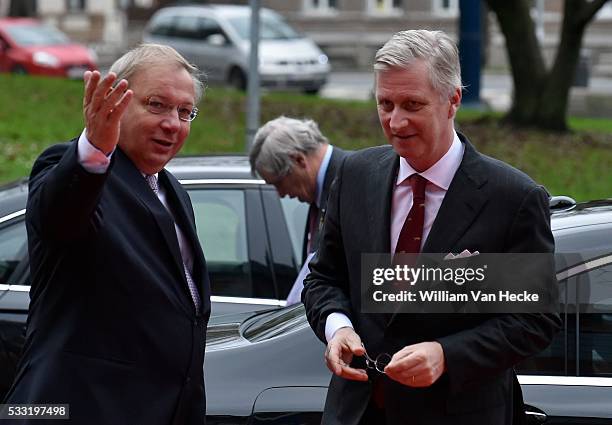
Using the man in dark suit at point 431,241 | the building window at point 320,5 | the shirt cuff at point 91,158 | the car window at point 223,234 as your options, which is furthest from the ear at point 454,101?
the building window at point 320,5

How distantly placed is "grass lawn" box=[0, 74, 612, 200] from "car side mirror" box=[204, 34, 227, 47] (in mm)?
6230

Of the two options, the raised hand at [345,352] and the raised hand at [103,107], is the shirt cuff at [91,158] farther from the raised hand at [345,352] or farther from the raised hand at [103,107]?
the raised hand at [345,352]

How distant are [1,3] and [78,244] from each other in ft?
165

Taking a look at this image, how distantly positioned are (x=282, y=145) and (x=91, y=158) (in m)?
2.39

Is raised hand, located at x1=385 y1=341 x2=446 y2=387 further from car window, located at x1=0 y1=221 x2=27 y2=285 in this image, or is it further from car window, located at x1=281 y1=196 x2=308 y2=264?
car window, located at x1=0 y1=221 x2=27 y2=285

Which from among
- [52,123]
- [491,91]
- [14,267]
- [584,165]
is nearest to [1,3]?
[491,91]

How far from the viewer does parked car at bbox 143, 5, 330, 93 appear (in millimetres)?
25562

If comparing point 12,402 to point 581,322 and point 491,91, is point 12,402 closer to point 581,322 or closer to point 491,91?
point 581,322

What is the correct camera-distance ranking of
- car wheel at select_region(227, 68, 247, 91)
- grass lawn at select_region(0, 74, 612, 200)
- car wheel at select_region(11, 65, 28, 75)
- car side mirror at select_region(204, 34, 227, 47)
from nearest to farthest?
1. grass lawn at select_region(0, 74, 612, 200)
2. car wheel at select_region(227, 68, 247, 91)
3. car side mirror at select_region(204, 34, 227, 47)
4. car wheel at select_region(11, 65, 28, 75)

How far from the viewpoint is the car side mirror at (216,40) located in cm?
2619

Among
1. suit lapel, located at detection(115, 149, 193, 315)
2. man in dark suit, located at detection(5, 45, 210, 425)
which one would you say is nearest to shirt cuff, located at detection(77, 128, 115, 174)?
man in dark suit, located at detection(5, 45, 210, 425)

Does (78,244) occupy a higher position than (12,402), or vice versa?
(78,244)

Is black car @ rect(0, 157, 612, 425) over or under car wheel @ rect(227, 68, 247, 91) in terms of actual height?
over

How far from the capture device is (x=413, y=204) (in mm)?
3240
